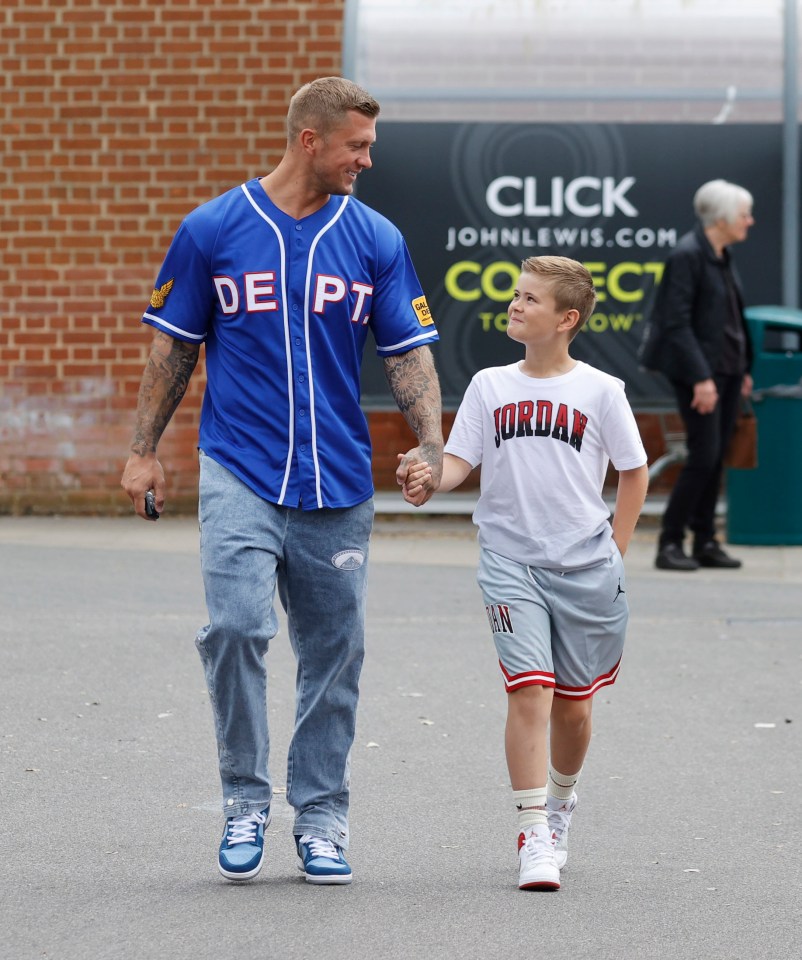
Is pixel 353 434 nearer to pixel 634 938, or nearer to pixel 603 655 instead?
pixel 603 655

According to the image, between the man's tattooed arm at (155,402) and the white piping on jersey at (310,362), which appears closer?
the white piping on jersey at (310,362)

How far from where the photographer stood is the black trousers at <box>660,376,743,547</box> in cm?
967

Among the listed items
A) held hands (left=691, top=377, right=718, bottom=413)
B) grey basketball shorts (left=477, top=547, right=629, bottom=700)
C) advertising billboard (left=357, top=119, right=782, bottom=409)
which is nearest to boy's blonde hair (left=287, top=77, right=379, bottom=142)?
grey basketball shorts (left=477, top=547, right=629, bottom=700)

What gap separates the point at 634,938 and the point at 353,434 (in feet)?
4.40

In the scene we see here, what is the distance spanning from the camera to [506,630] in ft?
14.7

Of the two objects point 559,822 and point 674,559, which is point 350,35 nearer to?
point 674,559

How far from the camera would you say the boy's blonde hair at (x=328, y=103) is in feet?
14.3

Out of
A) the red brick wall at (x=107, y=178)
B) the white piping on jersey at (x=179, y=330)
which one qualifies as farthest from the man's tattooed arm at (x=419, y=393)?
the red brick wall at (x=107, y=178)

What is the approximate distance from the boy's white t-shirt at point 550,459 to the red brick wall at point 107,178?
7506 millimetres

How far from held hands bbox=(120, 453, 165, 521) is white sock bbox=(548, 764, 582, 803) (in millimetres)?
1187

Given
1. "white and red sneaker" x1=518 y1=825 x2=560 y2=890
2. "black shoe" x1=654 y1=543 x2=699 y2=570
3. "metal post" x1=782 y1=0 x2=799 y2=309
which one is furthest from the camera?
"metal post" x1=782 y1=0 x2=799 y2=309

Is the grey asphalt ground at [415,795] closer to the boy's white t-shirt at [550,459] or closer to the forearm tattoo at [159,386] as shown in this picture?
the boy's white t-shirt at [550,459]

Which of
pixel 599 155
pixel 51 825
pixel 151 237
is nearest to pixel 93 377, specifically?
pixel 151 237

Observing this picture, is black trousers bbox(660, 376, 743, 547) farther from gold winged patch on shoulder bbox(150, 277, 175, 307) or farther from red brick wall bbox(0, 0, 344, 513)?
gold winged patch on shoulder bbox(150, 277, 175, 307)
